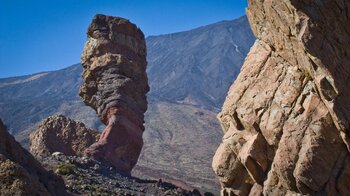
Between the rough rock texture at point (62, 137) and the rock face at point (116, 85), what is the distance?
2926mm

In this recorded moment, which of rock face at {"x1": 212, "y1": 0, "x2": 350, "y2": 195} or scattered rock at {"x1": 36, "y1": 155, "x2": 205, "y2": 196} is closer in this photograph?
rock face at {"x1": 212, "y1": 0, "x2": 350, "y2": 195}

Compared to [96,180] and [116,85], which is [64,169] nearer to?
[96,180]

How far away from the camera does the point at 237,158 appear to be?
19.4 m

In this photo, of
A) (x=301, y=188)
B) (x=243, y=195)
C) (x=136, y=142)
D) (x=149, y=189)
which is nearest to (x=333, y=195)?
(x=301, y=188)

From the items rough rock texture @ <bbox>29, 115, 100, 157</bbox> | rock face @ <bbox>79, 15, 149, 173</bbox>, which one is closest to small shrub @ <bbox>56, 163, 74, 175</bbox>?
rock face @ <bbox>79, 15, 149, 173</bbox>

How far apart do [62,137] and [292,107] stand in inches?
1401

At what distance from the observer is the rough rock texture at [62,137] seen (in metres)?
47.2

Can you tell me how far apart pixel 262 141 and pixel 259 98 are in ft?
5.41

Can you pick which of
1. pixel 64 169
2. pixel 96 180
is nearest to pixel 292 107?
pixel 96 180

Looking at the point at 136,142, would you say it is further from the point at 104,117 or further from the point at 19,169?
the point at 19,169

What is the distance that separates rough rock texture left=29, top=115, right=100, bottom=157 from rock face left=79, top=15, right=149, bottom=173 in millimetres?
2926

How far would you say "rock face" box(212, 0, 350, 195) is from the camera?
15742 millimetres

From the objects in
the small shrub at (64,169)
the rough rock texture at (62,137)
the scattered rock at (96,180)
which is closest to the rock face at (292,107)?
the scattered rock at (96,180)

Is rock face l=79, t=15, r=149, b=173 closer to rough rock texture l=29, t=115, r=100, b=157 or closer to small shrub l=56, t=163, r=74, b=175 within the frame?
rough rock texture l=29, t=115, r=100, b=157
